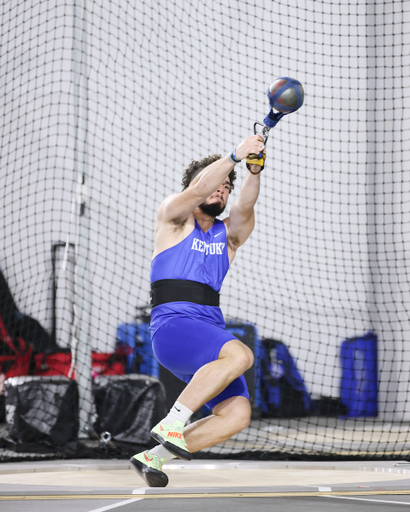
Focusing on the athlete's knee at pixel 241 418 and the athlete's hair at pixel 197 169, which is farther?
the athlete's hair at pixel 197 169

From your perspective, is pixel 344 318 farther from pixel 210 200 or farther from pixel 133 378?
pixel 210 200

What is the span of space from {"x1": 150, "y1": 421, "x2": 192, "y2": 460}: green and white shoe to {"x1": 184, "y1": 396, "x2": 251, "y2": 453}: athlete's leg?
0.11 m

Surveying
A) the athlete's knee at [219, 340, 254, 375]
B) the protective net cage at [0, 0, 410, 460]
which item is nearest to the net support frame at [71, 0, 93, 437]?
the protective net cage at [0, 0, 410, 460]

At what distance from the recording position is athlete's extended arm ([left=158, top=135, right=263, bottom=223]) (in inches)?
126

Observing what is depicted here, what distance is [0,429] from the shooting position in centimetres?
633

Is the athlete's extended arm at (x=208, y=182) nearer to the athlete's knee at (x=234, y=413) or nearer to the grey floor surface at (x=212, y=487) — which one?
the athlete's knee at (x=234, y=413)

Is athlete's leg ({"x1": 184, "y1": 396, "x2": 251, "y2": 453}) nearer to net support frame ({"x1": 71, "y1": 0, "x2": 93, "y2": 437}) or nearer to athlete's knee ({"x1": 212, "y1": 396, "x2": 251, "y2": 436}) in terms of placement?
athlete's knee ({"x1": 212, "y1": 396, "x2": 251, "y2": 436})

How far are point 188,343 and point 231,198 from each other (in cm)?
554

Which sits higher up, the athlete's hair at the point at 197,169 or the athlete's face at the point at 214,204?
the athlete's hair at the point at 197,169

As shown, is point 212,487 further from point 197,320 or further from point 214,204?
point 214,204

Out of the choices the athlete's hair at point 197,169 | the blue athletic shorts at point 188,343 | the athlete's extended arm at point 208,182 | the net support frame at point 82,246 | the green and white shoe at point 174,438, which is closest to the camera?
the green and white shoe at point 174,438

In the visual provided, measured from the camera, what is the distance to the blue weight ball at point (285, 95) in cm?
335

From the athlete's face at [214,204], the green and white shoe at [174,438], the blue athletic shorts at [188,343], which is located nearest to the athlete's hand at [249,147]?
the athlete's face at [214,204]

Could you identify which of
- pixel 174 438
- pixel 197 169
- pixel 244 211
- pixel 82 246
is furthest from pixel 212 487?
pixel 82 246
